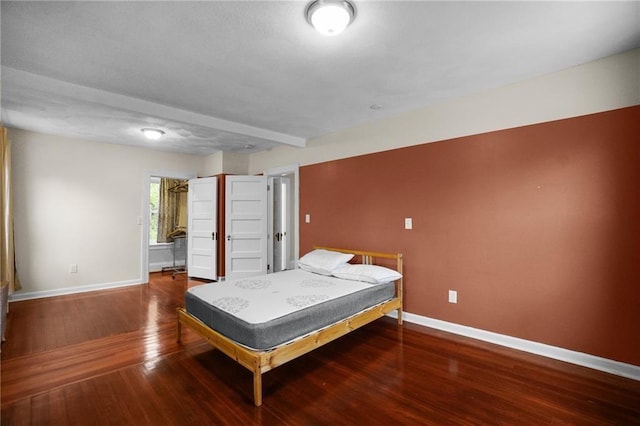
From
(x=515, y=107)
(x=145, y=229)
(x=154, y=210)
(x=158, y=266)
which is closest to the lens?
(x=515, y=107)

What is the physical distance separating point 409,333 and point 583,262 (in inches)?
68.0

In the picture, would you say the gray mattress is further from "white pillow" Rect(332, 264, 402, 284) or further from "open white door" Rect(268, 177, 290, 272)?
"open white door" Rect(268, 177, 290, 272)

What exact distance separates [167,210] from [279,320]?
595 centimetres

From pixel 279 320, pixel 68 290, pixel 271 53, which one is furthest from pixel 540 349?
pixel 68 290

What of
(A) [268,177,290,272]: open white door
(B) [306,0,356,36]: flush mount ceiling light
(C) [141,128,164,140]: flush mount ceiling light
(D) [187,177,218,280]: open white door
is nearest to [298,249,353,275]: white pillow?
(A) [268,177,290,272]: open white door

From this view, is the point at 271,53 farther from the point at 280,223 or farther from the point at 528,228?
the point at 280,223

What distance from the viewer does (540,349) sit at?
104 inches

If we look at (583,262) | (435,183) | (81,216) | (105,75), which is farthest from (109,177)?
(583,262)

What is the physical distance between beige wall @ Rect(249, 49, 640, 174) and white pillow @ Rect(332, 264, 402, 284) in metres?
1.59

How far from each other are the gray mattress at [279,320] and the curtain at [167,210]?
474 centimetres

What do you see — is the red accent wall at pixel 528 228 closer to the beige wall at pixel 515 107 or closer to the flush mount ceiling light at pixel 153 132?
the beige wall at pixel 515 107

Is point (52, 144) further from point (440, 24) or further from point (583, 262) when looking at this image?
point (583, 262)

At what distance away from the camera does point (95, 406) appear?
196cm

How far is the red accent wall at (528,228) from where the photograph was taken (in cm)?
232
